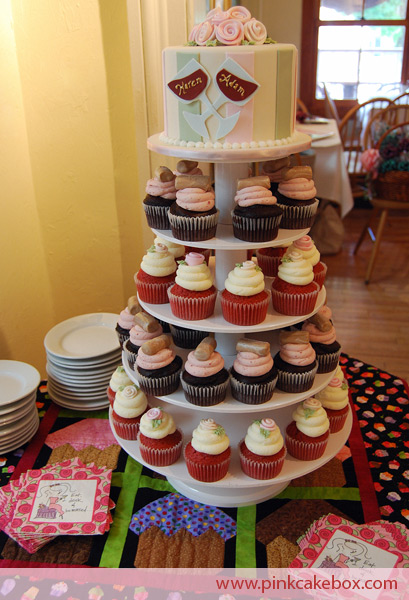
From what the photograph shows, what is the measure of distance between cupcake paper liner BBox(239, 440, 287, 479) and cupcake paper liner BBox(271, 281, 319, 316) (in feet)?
1.22

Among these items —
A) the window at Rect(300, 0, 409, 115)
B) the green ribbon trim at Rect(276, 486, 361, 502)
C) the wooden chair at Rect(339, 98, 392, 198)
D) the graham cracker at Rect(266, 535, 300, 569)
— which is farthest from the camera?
the window at Rect(300, 0, 409, 115)

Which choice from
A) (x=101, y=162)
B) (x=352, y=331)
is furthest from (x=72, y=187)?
(x=352, y=331)

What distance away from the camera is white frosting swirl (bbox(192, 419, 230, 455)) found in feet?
4.68

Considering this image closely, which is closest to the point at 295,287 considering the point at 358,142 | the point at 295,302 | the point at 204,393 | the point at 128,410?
the point at 295,302

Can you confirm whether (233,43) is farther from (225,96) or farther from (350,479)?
(350,479)

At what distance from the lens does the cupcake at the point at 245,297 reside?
139cm

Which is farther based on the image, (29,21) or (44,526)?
(29,21)

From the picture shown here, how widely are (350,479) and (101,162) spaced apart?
4.99 ft

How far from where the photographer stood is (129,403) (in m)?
1.59

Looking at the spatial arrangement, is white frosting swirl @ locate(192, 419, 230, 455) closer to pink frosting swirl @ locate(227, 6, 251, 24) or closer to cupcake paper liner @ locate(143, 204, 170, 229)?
cupcake paper liner @ locate(143, 204, 170, 229)

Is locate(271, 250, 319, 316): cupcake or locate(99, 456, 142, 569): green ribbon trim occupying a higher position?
locate(271, 250, 319, 316): cupcake

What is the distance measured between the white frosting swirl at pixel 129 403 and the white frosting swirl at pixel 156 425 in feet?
0.30

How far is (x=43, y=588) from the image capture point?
1.35m

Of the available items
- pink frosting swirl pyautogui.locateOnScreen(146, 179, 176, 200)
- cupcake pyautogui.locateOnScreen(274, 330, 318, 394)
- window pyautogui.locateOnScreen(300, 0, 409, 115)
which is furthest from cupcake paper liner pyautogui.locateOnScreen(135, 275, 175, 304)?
window pyautogui.locateOnScreen(300, 0, 409, 115)
